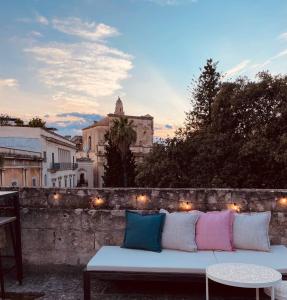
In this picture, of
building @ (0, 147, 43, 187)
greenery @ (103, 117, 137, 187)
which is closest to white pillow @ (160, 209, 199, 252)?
building @ (0, 147, 43, 187)

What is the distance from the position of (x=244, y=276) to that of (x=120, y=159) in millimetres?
30130

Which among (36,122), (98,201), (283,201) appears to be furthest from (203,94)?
(36,122)

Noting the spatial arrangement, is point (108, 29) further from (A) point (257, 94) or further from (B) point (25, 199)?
(B) point (25, 199)

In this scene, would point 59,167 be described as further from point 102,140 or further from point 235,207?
point 235,207

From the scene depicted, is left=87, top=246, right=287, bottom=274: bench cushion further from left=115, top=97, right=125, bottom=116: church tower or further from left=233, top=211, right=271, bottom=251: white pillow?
left=115, top=97, right=125, bottom=116: church tower

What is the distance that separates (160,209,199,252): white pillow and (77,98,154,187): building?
45061mm

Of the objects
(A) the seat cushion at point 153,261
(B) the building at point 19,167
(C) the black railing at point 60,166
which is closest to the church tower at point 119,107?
(C) the black railing at point 60,166

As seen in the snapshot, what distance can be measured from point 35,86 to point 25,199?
14.8 m

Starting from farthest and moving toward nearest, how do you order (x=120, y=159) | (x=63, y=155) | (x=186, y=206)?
1. (x=63, y=155)
2. (x=120, y=159)
3. (x=186, y=206)

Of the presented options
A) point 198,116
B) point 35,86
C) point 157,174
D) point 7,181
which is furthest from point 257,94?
point 7,181

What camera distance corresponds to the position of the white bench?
4.01 metres

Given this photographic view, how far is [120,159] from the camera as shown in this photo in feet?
109

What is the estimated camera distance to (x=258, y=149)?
1530 cm

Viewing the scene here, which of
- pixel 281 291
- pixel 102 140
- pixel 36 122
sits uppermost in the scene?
pixel 36 122
